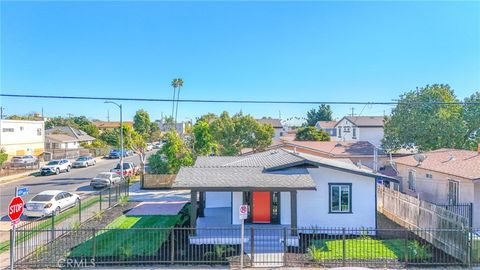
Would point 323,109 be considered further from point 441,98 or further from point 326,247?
point 326,247

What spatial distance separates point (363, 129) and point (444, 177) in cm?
4055

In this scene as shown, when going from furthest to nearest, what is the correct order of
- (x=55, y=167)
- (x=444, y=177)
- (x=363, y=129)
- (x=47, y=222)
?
1. (x=363, y=129)
2. (x=55, y=167)
3. (x=444, y=177)
4. (x=47, y=222)

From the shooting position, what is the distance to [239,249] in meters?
15.0

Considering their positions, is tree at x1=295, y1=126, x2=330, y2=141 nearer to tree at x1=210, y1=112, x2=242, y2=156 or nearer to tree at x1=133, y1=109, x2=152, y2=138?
tree at x1=210, y1=112, x2=242, y2=156

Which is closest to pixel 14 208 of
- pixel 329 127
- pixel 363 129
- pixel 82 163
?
pixel 82 163

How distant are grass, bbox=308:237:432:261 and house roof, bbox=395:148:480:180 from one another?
5278 mm

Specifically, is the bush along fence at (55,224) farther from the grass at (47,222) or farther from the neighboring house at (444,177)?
the neighboring house at (444,177)

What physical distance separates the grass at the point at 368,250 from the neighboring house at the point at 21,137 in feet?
158

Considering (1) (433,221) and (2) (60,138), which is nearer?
(1) (433,221)

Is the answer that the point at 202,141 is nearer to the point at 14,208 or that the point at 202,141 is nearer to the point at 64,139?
the point at 14,208

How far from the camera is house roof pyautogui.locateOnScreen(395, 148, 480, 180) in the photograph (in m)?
18.3

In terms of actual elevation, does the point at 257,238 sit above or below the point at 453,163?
below

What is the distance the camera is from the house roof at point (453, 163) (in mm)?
18344

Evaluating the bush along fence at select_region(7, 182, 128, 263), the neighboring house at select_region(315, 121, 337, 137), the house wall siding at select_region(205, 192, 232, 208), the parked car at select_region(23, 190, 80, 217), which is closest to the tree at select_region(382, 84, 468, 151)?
the house wall siding at select_region(205, 192, 232, 208)
